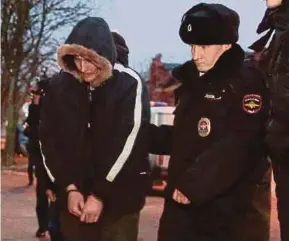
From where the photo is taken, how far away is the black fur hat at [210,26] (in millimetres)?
3645

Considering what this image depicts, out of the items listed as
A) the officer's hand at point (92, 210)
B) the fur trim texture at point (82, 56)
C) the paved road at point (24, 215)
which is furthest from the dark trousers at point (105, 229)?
the paved road at point (24, 215)

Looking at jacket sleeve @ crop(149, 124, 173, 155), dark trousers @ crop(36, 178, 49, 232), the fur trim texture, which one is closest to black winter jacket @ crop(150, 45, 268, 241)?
jacket sleeve @ crop(149, 124, 173, 155)

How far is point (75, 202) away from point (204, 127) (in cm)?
74

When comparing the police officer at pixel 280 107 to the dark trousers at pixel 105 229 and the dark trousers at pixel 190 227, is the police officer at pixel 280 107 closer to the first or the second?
the dark trousers at pixel 190 227

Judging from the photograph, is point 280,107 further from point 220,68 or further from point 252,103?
point 220,68

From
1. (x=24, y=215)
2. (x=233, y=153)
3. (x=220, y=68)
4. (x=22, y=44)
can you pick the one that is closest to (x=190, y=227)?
(x=233, y=153)

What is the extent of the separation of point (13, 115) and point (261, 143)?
696 inches

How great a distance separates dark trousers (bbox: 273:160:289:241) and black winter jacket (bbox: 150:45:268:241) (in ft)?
1.60

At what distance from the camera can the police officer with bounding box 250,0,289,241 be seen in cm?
296

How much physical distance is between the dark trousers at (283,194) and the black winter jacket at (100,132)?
0.90 meters

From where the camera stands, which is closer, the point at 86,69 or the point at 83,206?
the point at 83,206

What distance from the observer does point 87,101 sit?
375cm

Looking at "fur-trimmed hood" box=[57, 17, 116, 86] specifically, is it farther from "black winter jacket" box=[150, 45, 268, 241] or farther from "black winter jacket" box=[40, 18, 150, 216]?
"black winter jacket" box=[150, 45, 268, 241]

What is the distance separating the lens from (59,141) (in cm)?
376
